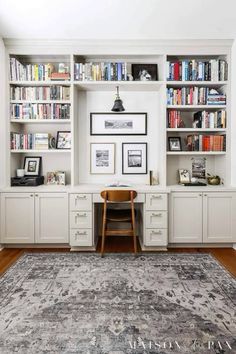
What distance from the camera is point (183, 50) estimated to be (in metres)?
3.62

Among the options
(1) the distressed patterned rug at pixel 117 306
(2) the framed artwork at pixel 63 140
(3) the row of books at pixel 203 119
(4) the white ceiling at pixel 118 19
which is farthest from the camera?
(2) the framed artwork at pixel 63 140

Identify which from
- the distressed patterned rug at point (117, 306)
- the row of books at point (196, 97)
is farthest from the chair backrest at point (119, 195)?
the row of books at point (196, 97)

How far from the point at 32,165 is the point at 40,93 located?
1019 millimetres

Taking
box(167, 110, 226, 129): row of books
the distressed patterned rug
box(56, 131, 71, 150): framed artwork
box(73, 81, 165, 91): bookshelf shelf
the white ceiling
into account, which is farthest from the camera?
box(56, 131, 71, 150): framed artwork

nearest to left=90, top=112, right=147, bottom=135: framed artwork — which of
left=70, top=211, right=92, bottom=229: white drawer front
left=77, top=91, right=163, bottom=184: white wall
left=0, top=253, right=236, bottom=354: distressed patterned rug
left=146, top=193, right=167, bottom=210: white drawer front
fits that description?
left=77, top=91, right=163, bottom=184: white wall

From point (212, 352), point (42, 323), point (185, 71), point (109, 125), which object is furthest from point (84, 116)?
point (212, 352)

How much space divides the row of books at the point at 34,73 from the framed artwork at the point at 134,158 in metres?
1.30

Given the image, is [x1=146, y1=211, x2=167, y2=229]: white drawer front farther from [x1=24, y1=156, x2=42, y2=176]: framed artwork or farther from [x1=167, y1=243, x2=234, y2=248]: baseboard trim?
[x1=24, y1=156, x2=42, y2=176]: framed artwork

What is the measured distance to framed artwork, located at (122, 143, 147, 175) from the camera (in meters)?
4.07

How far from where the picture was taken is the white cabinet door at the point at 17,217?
358 centimetres

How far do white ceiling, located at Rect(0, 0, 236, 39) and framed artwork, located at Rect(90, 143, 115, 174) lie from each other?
1.44m

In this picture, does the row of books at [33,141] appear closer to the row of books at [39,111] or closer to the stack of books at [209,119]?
the row of books at [39,111]

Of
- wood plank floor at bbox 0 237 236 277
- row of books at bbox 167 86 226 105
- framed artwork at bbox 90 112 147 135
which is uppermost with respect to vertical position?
row of books at bbox 167 86 226 105

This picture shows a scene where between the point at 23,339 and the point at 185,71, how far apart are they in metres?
3.44
